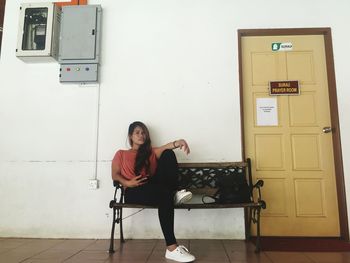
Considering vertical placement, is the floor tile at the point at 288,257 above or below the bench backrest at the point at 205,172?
below

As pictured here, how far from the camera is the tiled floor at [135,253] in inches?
81.7

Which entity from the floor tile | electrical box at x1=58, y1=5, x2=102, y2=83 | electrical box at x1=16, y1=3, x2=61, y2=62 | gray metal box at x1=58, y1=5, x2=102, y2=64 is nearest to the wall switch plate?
electrical box at x1=58, y1=5, x2=102, y2=83

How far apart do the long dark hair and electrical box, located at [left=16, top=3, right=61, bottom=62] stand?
1158 mm

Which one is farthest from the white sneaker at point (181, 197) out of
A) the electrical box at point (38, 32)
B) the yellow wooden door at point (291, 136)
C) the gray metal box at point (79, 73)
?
the electrical box at point (38, 32)

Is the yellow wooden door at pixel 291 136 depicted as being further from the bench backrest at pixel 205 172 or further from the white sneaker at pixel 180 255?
the white sneaker at pixel 180 255

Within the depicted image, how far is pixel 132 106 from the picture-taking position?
9.68ft

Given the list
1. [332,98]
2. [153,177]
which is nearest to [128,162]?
[153,177]

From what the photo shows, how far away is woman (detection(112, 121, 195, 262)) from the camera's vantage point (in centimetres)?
214

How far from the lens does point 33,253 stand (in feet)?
7.38

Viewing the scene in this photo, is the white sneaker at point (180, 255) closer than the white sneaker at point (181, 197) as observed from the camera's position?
Yes

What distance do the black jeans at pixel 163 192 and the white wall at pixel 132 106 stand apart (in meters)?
0.45

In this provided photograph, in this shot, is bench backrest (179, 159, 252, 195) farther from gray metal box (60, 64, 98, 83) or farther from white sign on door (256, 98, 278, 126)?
gray metal box (60, 64, 98, 83)

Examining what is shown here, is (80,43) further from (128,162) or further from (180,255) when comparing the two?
(180,255)

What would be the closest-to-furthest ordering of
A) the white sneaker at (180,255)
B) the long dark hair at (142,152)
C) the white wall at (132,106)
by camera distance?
the white sneaker at (180,255) < the long dark hair at (142,152) < the white wall at (132,106)
